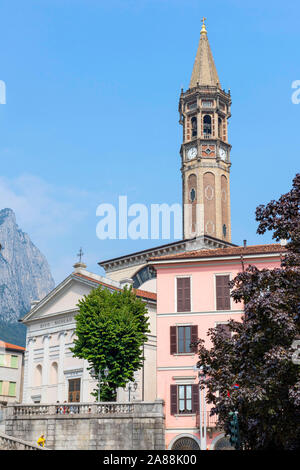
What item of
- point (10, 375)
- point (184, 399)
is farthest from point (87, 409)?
point (10, 375)

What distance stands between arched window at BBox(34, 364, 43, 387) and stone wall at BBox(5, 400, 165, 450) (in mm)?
19526

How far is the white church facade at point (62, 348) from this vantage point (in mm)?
55094

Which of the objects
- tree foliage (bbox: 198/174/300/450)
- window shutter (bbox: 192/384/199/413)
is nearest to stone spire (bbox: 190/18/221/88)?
window shutter (bbox: 192/384/199/413)

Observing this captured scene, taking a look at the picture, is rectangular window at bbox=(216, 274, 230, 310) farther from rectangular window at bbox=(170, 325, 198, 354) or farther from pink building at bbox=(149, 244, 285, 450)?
rectangular window at bbox=(170, 325, 198, 354)

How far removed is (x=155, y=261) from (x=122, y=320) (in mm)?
4551

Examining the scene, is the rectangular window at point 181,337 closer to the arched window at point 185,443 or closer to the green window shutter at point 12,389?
the arched window at point 185,443

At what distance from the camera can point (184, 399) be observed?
42.1 metres

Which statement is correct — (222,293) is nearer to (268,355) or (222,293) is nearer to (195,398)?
(195,398)

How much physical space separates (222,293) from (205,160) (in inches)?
1784

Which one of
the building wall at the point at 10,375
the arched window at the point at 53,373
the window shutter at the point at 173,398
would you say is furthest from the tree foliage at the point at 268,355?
the building wall at the point at 10,375

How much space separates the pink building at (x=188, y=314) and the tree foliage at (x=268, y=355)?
1806cm

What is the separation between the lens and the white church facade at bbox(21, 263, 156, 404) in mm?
55094

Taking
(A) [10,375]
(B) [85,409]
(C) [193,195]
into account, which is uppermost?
(C) [193,195]
